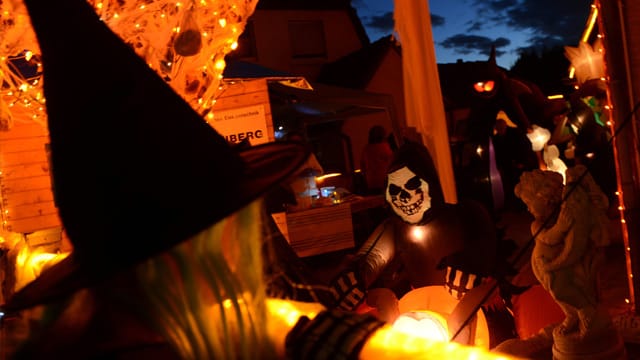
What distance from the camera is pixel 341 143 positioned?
60.5 feet

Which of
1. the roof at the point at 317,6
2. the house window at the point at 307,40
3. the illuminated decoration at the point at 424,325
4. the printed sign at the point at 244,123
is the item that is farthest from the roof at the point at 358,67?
the illuminated decoration at the point at 424,325

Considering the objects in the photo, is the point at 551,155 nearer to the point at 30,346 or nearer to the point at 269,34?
the point at 30,346

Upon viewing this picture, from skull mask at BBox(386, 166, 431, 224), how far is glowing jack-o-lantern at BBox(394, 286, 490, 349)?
0.54m

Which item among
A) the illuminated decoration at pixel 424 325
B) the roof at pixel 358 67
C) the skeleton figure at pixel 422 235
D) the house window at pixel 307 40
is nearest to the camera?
the illuminated decoration at pixel 424 325

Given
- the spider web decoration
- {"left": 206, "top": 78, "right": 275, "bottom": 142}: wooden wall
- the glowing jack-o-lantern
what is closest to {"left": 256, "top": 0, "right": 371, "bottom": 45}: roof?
{"left": 206, "top": 78, "right": 275, "bottom": 142}: wooden wall

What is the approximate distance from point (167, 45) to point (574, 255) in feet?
9.18

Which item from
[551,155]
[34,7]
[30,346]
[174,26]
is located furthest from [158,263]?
[551,155]

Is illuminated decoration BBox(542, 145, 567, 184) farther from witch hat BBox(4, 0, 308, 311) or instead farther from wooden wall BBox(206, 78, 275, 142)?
witch hat BBox(4, 0, 308, 311)

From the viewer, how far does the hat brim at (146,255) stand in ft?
3.36

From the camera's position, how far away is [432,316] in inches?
105

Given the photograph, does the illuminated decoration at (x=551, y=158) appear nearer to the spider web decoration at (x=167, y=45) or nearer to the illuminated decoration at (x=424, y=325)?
the spider web decoration at (x=167, y=45)

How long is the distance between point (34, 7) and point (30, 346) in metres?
0.67

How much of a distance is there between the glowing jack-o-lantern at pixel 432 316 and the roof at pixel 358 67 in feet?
47.1

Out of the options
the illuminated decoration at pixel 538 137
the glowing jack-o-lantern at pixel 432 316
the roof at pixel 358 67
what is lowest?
the glowing jack-o-lantern at pixel 432 316
